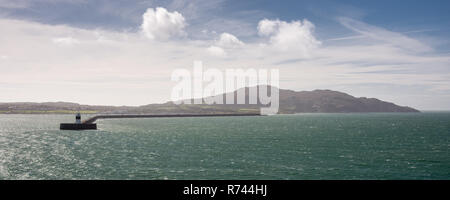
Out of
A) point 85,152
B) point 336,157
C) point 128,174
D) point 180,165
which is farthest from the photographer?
point 85,152

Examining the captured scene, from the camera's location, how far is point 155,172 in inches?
1513

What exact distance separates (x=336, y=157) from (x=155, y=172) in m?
27.3

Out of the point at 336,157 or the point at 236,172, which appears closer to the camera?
the point at 236,172
